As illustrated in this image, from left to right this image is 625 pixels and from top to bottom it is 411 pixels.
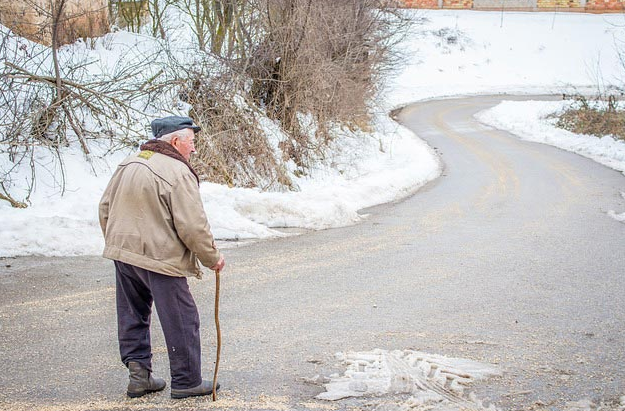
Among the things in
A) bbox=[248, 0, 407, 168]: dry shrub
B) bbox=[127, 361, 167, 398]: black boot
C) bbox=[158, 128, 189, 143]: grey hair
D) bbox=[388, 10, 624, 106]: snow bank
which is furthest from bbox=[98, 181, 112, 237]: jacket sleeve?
Answer: bbox=[388, 10, 624, 106]: snow bank

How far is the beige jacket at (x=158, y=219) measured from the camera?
4.18m

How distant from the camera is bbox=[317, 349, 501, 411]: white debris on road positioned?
15.0 ft

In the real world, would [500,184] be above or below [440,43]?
below

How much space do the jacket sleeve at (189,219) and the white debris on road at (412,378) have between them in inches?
52.2

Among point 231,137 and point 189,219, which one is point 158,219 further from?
point 231,137

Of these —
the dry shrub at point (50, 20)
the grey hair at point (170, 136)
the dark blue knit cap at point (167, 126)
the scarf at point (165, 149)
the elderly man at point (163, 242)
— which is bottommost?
the elderly man at point (163, 242)

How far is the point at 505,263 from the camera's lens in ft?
28.1

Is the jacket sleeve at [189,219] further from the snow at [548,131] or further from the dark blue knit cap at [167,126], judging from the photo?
the snow at [548,131]

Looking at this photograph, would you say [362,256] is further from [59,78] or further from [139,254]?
[59,78]

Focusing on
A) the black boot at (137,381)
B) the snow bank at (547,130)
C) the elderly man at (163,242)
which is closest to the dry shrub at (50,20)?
the elderly man at (163,242)

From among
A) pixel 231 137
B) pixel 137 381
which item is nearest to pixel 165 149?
pixel 137 381

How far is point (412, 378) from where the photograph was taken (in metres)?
4.91

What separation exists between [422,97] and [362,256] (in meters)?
37.6

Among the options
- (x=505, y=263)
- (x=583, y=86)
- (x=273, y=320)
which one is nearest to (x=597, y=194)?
(x=505, y=263)
